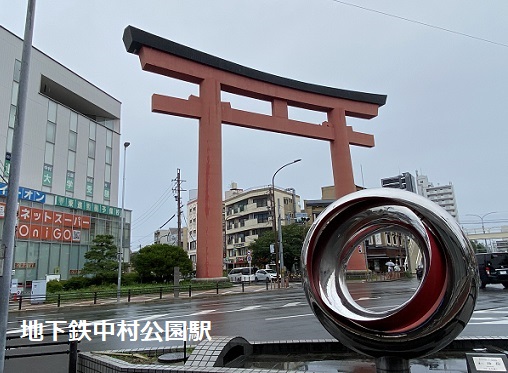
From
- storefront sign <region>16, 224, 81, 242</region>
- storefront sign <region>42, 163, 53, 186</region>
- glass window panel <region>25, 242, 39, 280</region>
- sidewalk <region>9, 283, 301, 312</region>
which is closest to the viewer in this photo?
sidewalk <region>9, 283, 301, 312</region>

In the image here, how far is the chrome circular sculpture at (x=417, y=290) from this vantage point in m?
3.29

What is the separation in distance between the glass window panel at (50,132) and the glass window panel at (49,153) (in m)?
0.40

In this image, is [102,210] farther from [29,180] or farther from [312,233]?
[312,233]

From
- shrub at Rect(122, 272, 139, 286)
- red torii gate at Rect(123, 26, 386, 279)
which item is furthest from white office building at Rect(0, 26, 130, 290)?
red torii gate at Rect(123, 26, 386, 279)

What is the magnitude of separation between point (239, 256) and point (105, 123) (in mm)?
30118

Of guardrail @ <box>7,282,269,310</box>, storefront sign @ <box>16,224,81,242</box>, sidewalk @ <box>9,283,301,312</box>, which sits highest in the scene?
storefront sign @ <box>16,224,81,242</box>

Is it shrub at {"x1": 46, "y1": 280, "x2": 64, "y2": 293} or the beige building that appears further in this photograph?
the beige building

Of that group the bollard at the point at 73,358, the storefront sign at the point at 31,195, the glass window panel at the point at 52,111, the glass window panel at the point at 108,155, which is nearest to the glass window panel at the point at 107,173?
the glass window panel at the point at 108,155

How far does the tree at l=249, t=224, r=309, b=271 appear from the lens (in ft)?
152

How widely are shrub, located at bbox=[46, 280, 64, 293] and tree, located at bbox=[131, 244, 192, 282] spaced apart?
6186 millimetres

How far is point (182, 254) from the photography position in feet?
106

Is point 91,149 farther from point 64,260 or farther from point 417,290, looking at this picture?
point 417,290

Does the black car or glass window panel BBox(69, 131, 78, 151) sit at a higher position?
glass window panel BBox(69, 131, 78, 151)

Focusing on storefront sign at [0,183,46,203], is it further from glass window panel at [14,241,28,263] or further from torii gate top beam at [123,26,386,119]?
torii gate top beam at [123,26,386,119]
